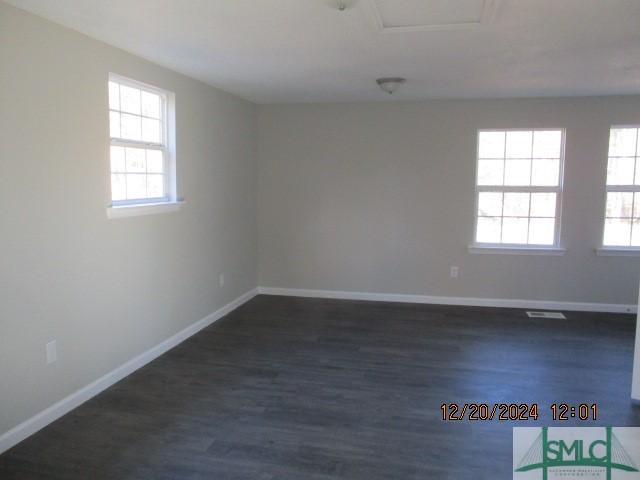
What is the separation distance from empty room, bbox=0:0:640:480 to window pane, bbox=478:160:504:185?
0.07ft

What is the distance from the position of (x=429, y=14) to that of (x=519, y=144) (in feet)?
10.7

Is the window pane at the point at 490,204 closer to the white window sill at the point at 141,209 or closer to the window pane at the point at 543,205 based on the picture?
the window pane at the point at 543,205

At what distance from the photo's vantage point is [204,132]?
4656mm

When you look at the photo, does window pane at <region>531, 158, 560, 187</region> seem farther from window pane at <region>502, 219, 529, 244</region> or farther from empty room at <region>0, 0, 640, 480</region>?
window pane at <region>502, 219, 529, 244</region>

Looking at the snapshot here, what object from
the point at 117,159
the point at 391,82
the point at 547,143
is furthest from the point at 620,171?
the point at 117,159

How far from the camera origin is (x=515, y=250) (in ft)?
18.1

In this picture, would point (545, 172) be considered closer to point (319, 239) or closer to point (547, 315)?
point (547, 315)

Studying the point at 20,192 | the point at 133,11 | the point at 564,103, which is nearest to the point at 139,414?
the point at 20,192

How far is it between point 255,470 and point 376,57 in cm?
272

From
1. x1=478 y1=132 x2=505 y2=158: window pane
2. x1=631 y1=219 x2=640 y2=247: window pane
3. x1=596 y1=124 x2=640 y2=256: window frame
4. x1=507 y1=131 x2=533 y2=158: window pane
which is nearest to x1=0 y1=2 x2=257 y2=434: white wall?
x1=478 y1=132 x2=505 y2=158: window pane

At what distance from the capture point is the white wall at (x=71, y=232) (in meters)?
2.66

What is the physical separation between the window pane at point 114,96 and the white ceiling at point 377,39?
268 mm

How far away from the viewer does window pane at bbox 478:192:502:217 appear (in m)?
5.59

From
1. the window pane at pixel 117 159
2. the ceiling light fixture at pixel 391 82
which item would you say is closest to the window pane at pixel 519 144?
the ceiling light fixture at pixel 391 82
